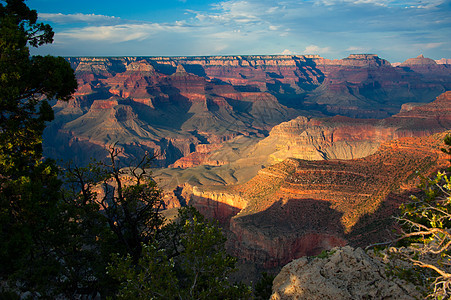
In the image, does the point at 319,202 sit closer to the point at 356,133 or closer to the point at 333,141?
the point at 333,141

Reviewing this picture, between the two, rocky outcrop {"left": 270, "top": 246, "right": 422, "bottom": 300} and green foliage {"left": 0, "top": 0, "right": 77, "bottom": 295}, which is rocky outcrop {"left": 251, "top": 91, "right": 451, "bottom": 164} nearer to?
green foliage {"left": 0, "top": 0, "right": 77, "bottom": 295}

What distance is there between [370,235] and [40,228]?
1178 inches

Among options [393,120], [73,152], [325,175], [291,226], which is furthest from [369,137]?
[73,152]

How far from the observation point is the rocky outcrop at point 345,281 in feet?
36.6

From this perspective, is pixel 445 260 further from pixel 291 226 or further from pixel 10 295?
pixel 291 226

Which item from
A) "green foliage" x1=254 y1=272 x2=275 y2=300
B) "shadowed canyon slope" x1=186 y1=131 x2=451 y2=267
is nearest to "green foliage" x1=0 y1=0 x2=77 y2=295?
"green foliage" x1=254 y1=272 x2=275 y2=300

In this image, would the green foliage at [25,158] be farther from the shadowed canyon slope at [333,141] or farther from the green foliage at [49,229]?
the shadowed canyon slope at [333,141]

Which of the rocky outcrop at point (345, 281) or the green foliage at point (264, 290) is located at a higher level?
the rocky outcrop at point (345, 281)

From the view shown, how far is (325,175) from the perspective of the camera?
4725 cm

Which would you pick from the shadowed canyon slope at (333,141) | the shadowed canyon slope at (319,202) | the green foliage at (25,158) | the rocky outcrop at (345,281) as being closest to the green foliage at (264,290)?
the rocky outcrop at (345,281)

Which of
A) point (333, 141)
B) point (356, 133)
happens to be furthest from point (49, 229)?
point (356, 133)

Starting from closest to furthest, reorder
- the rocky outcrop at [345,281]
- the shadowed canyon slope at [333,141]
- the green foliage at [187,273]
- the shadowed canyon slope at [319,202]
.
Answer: the rocky outcrop at [345,281]
the green foliage at [187,273]
the shadowed canyon slope at [319,202]
the shadowed canyon slope at [333,141]

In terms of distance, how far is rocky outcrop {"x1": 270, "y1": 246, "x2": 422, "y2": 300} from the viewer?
1116cm

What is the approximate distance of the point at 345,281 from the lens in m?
11.8
